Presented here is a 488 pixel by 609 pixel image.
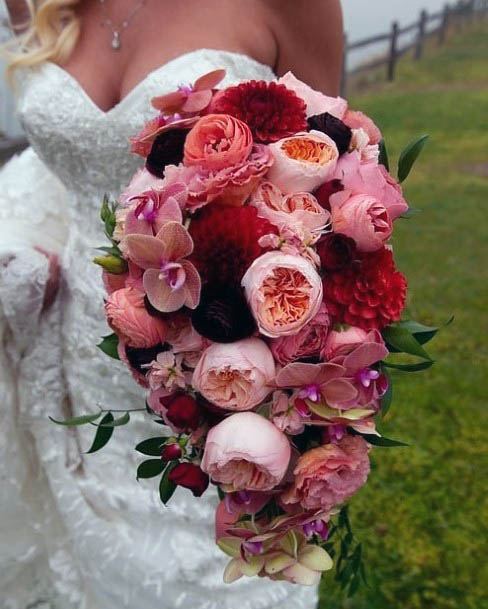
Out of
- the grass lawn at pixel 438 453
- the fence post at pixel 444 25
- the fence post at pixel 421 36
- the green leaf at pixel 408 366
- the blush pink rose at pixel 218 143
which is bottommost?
the fence post at pixel 444 25

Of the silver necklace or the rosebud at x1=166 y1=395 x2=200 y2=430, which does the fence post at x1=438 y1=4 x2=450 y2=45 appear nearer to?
the silver necklace

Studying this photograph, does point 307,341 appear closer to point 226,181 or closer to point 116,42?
point 226,181

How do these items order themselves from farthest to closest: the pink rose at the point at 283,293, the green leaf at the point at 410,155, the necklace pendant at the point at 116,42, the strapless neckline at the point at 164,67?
the necklace pendant at the point at 116,42 < the strapless neckline at the point at 164,67 < the green leaf at the point at 410,155 < the pink rose at the point at 283,293

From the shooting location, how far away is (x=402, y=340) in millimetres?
1300

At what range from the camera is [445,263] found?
6938 mm

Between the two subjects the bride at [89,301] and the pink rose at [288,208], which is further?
the bride at [89,301]

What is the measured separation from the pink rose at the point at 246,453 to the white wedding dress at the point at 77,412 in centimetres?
82

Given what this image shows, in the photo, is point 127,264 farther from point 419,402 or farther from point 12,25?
point 419,402

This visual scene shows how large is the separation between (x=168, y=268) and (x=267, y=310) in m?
0.16

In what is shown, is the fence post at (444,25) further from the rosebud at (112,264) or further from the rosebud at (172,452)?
the rosebud at (172,452)

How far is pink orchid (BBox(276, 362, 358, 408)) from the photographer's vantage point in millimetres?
1195

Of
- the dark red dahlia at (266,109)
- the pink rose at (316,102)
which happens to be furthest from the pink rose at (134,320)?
the pink rose at (316,102)

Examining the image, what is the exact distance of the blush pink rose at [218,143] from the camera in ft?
4.17

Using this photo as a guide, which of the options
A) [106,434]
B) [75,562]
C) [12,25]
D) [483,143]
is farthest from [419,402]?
[483,143]
